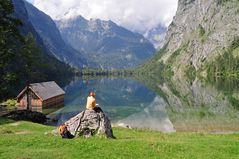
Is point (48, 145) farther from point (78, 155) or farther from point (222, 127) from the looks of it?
point (222, 127)

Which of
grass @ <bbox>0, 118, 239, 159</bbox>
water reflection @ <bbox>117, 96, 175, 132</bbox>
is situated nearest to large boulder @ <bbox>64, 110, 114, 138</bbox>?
grass @ <bbox>0, 118, 239, 159</bbox>

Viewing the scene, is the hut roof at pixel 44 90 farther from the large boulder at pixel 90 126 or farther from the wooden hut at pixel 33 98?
the large boulder at pixel 90 126

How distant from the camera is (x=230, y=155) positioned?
29312 mm

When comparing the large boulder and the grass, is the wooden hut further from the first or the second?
the grass

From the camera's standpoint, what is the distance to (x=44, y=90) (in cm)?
10831

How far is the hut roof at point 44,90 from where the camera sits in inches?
4055

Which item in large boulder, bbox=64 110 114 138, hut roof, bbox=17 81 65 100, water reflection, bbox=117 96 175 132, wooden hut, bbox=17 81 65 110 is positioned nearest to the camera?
large boulder, bbox=64 110 114 138

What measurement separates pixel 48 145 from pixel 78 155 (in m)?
4.75

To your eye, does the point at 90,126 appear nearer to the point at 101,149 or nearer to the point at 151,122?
the point at 101,149

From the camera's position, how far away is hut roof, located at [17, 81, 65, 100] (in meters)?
103

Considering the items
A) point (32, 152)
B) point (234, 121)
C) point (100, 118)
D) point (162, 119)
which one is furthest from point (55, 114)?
point (32, 152)

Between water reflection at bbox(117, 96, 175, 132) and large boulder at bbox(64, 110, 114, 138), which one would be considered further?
water reflection at bbox(117, 96, 175, 132)

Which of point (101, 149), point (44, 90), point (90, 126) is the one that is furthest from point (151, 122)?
point (101, 149)

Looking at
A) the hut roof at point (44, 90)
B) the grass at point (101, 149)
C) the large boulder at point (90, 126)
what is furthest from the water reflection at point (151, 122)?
the grass at point (101, 149)
